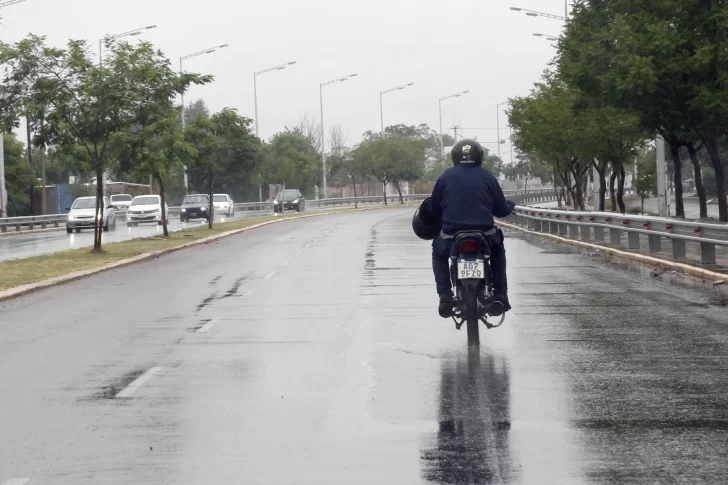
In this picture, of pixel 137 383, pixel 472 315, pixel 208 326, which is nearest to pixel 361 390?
pixel 137 383

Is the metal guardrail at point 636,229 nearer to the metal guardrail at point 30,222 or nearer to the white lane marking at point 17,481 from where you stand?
the white lane marking at point 17,481

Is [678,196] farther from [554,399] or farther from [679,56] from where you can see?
[554,399]

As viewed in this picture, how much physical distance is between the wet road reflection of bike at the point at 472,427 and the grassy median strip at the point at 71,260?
43.5 feet

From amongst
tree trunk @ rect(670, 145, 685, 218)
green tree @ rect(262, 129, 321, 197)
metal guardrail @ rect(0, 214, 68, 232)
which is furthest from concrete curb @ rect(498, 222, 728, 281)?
green tree @ rect(262, 129, 321, 197)

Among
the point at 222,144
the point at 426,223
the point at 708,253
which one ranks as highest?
the point at 222,144

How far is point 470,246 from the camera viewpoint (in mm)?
12156

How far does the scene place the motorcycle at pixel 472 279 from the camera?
39.9 ft

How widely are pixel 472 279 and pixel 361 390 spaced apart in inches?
103

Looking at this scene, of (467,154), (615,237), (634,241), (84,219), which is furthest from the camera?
(84,219)

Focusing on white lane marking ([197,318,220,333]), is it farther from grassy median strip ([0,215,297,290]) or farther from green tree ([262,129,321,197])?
green tree ([262,129,321,197])

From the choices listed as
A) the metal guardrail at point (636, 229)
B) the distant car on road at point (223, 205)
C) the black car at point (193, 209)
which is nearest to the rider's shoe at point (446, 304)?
the metal guardrail at point (636, 229)

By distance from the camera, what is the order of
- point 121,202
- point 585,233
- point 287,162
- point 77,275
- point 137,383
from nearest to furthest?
point 137,383
point 77,275
point 585,233
point 121,202
point 287,162

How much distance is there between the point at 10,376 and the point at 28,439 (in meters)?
3.27

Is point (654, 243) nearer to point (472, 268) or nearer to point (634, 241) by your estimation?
point (634, 241)
